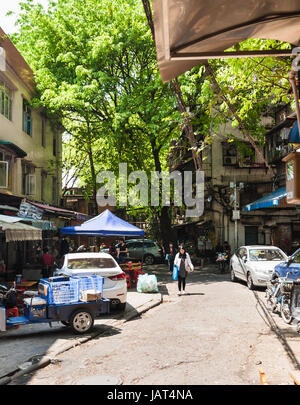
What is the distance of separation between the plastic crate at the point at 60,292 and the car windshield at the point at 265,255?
9.01m

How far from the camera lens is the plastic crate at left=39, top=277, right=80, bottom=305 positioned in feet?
29.3

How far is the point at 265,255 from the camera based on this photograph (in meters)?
16.4

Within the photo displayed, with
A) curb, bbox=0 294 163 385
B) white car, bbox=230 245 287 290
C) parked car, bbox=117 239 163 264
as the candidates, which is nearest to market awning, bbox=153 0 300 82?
curb, bbox=0 294 163 385

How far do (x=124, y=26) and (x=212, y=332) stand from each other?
65.1ft

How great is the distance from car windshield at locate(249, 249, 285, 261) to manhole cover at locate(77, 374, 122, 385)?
36.5ft

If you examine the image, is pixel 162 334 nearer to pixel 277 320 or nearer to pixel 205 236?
pixel 277 320

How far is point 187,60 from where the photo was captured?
3.68 m

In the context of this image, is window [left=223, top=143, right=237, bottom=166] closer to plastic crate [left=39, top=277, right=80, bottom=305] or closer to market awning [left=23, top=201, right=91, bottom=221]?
market awning [left=23, top=201, right=91, bottom=221]

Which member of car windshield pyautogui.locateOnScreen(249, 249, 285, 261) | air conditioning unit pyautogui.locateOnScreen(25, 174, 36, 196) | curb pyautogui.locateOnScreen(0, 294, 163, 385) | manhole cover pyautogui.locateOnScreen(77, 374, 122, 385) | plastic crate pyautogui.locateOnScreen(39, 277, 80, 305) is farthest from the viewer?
air conditioning unit pyautogui.locateOnScreen(25, 174, 36, 196)

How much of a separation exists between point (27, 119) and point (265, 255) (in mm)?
14411

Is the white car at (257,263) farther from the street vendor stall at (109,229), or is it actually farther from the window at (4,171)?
the window at (4,171)

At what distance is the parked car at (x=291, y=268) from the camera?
35.7 ft

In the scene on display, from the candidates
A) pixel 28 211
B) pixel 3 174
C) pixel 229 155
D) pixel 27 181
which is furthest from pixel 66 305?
pixel 229 155
